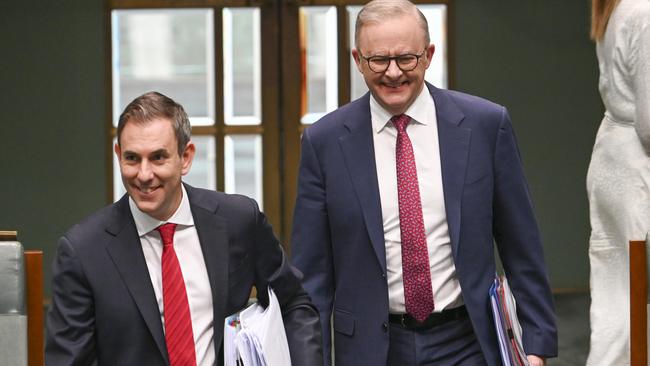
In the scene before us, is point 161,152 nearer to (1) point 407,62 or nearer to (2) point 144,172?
(2) point 144,172

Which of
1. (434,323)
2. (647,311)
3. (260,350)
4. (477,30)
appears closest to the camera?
(260,350)

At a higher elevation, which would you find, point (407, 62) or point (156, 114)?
point (407, 62)

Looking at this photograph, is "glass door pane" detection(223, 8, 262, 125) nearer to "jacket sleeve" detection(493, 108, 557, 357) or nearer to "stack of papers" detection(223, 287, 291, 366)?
"jacket sleeve" detection(493, 108, 557, 357)

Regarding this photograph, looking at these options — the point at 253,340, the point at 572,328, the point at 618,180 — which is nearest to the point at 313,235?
the point at 253,340

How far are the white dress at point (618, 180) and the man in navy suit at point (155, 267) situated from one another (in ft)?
5.70

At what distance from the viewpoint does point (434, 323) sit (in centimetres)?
298

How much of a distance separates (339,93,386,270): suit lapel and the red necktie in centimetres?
56

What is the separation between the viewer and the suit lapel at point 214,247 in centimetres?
261

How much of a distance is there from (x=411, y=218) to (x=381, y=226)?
0.07 meters

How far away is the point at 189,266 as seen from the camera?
2.64m

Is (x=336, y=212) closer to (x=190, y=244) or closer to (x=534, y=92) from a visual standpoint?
(x=190, y=244)

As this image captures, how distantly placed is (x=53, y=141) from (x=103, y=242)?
5.42m

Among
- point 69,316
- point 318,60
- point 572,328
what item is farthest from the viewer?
point 318,60

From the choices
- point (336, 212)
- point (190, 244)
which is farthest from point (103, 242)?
point (336, 212)
